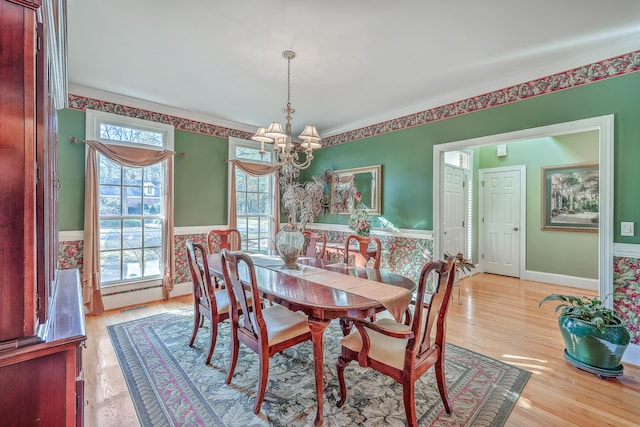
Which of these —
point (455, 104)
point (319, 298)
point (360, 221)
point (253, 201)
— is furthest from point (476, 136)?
point (253, 201)

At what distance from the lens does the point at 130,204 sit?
3826mm

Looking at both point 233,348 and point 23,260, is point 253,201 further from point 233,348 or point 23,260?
point 23,260

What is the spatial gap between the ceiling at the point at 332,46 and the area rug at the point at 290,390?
2.69m

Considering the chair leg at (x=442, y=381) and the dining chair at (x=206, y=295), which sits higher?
the dining chair at (x=206, y=295)

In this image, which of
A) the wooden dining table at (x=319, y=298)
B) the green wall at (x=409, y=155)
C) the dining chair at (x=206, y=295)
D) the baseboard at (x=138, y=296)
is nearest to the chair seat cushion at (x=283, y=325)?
the wooden dining table at (x=319, y=298)

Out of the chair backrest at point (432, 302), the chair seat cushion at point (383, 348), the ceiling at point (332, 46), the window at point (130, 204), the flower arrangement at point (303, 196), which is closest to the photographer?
the chair backrest at point (432, 302)

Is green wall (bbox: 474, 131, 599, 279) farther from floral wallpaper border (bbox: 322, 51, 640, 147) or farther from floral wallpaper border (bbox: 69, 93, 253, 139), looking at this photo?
floral wallpaper border (bbox: 69, 93, 253, 139)

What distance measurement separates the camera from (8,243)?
82 cm

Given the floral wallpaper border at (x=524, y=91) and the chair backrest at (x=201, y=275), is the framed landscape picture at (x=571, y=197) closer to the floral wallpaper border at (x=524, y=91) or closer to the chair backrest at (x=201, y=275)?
the floral wallpaper border at (x=524, y=91)

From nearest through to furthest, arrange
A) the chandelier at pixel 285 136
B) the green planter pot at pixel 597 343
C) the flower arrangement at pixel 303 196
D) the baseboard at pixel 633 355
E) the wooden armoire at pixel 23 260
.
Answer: the wooden armoire at pixel 23 260, the green planter pot at pixel 597 343, the baseboard at pixel 633 355, the chandelier at pixel 285 136, the flower arrangement at pixel 303 196

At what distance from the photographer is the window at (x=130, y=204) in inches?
142

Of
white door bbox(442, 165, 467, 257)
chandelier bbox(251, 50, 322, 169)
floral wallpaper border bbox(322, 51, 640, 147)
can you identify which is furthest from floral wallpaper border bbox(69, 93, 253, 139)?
white door bbox(442, 165, 467, 257)

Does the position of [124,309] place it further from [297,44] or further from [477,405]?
[477,405]

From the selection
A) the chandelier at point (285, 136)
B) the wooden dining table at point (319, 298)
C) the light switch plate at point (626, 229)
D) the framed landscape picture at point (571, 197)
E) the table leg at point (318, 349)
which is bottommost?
the table leg at point (318, 349)
